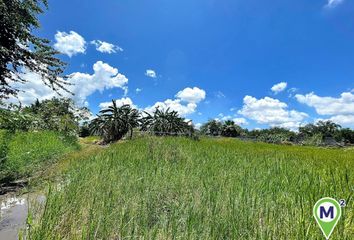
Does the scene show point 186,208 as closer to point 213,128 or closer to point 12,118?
point 12,118

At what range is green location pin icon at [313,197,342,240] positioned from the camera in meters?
1.30

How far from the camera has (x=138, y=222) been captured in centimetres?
350

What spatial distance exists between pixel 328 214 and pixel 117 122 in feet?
97.7

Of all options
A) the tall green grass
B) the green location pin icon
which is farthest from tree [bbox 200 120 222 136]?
the green location pin icon

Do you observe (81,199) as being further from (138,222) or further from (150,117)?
(150,117)

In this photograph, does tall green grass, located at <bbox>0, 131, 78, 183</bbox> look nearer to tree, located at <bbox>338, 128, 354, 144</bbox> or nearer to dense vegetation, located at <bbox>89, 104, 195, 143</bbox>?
dense vegetation, located at <bbox>89, 104, 195, 143</bbox>

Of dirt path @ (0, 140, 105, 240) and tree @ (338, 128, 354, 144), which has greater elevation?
tree @ (338, 128, 354, 144)

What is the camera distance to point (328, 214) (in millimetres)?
1322

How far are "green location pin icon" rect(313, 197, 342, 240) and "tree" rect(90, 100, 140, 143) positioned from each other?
2855 cm

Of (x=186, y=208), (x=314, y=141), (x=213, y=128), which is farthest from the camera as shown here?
(x=213, y=128)

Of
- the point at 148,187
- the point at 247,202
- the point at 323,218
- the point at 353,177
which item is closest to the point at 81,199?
the point at 148,187

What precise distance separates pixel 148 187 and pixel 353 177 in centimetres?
404

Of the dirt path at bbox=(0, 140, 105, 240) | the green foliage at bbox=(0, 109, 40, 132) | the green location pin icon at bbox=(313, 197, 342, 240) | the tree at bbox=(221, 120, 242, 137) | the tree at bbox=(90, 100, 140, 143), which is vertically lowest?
→ the dirt path at bbox=(0, 140, 105, 240)

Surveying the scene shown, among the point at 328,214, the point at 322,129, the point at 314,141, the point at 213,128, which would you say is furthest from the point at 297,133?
the point at 328,214
